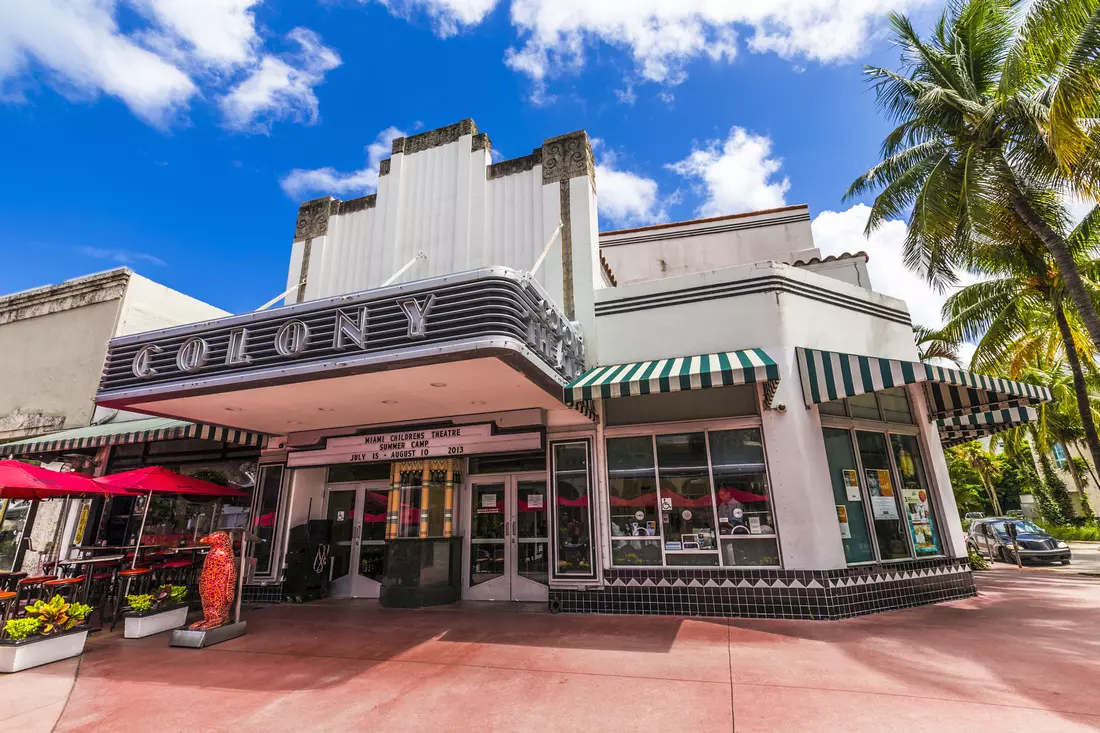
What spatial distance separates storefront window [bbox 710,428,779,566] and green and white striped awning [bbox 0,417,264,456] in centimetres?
905

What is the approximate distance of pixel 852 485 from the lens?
8.32m

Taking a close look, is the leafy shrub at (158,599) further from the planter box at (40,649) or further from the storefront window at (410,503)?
the storefront window at (410,503)

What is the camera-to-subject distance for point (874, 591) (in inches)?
304

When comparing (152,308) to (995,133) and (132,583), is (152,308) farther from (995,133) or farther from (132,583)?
(995,133)

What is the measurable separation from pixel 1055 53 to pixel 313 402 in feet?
43.5

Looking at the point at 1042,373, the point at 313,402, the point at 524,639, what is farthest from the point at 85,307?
the point at 1042,373

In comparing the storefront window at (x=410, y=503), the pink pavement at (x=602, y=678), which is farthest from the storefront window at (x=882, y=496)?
the storefront window at (x=410, y=503)

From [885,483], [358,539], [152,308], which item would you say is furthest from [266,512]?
[885,483]

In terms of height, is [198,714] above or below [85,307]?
below

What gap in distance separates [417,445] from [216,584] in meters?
3.64

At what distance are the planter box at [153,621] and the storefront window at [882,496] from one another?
1104 centimetres

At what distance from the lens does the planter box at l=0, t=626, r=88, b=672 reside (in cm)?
592

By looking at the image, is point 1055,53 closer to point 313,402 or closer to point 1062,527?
point 313,402

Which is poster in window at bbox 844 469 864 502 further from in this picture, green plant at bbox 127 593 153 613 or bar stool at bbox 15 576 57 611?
bar stool at bbox 15 576 57 611
